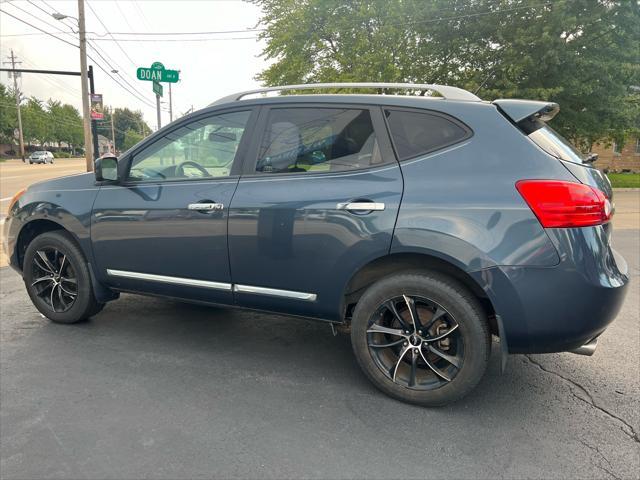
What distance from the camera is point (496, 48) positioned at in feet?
57.1

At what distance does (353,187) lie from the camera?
8.86 feet

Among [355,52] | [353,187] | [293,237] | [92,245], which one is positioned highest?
[355,52]

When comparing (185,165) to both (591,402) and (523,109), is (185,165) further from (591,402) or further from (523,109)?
(591,402)

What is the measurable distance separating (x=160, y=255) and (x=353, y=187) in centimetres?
154

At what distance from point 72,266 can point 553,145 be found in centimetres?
363

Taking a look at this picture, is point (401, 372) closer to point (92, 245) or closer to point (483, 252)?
point (483, 252)

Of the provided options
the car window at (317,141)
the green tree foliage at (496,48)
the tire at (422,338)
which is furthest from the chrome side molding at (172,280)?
the green tree foliage at (496,48)

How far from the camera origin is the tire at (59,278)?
368 centimetres

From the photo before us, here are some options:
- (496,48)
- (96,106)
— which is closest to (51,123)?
(96,106)

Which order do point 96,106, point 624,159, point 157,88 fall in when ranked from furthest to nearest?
point 624,159
point 96,106
point 157,88

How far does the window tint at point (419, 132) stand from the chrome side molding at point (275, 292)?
1037mm

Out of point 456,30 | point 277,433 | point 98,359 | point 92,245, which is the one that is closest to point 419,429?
point 277,433

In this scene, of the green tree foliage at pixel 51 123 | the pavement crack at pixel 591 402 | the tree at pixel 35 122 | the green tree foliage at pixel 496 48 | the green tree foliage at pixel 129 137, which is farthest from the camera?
the green tree foliage at pixel 129 137

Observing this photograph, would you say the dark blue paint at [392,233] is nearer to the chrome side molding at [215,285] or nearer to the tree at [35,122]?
the chrome side molding at [215,285]
